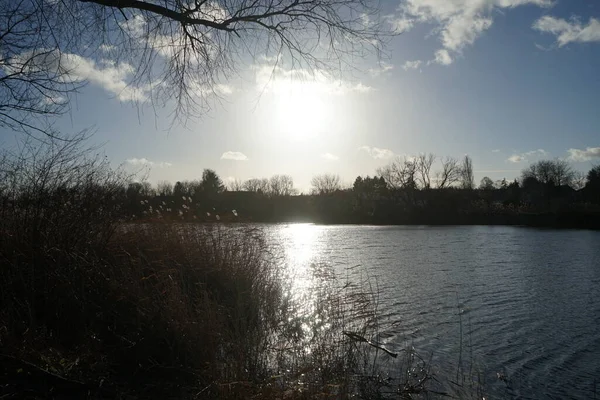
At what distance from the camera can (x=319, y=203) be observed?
245 ft

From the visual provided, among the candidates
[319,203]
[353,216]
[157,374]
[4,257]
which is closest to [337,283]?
[157,374]

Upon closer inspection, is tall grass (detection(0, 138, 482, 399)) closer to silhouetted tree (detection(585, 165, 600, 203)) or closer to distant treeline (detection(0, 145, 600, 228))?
distant treeline (detection(0, 145, 600, 228))

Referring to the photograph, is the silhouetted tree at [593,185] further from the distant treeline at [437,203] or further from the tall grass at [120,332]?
the tall grass at [120,332]

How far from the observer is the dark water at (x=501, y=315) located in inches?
273

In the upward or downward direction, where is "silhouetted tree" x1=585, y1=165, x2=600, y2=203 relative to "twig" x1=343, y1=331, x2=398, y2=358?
upward

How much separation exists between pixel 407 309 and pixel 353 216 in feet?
191

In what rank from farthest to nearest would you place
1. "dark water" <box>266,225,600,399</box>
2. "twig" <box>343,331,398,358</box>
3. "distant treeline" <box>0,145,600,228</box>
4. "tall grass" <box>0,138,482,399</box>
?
"distant treeline" <box>0,145,600,228</box>, "twig" <box>343,331,398,358</box>, "dark water" <box>266,225,600,399</box>, "tall grass" <box>0,138,482,399</box>

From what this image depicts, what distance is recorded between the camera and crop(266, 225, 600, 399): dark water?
6945 millimetres

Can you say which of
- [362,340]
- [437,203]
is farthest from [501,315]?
[437,203]

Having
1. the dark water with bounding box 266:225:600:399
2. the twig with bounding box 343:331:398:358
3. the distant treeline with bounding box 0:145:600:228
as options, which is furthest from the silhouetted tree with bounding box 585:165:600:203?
the twig with bounding box 343:331:398:358

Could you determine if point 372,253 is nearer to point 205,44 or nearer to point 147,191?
point 147,191

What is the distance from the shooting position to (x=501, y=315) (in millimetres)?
10586

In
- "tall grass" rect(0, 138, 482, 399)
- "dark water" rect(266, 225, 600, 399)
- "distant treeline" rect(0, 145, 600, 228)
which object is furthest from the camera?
"distant treeline" rect(0, 145, 600, 228)

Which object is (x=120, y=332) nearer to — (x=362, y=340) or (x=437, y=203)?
(x=362, y=340)
